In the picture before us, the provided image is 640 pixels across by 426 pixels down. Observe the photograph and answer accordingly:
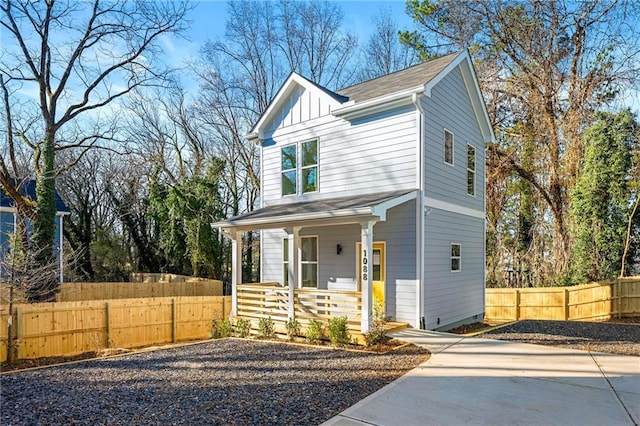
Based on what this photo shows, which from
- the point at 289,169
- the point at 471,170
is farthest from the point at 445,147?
the point at 289,169

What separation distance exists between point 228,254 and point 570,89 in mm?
18764

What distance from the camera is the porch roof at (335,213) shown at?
25.8ft

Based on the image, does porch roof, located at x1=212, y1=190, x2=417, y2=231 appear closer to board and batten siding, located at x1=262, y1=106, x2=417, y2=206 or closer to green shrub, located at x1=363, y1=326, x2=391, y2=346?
board and batten siding, located at x1=262, y1=106, x2=417, y2=206

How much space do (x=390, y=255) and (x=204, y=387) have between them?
17.6 ft

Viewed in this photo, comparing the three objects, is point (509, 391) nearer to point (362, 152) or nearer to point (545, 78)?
point (362, 152)

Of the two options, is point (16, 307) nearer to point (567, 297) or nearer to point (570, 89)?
point (567, 297)

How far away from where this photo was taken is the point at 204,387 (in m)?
5.18

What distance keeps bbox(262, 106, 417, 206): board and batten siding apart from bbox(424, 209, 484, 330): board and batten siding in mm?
1365

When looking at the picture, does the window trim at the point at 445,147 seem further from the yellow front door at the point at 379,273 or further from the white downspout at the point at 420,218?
the yellow front door at the point at 379,273

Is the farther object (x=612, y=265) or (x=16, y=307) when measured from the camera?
(x=612, y=265)

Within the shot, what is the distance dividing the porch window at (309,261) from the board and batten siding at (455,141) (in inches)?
135

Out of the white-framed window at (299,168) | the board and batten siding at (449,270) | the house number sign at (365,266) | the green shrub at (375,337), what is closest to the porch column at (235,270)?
the white-framed window at (299,168)

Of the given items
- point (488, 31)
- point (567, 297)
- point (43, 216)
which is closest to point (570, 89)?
point (488, 31)

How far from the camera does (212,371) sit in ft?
19.6
